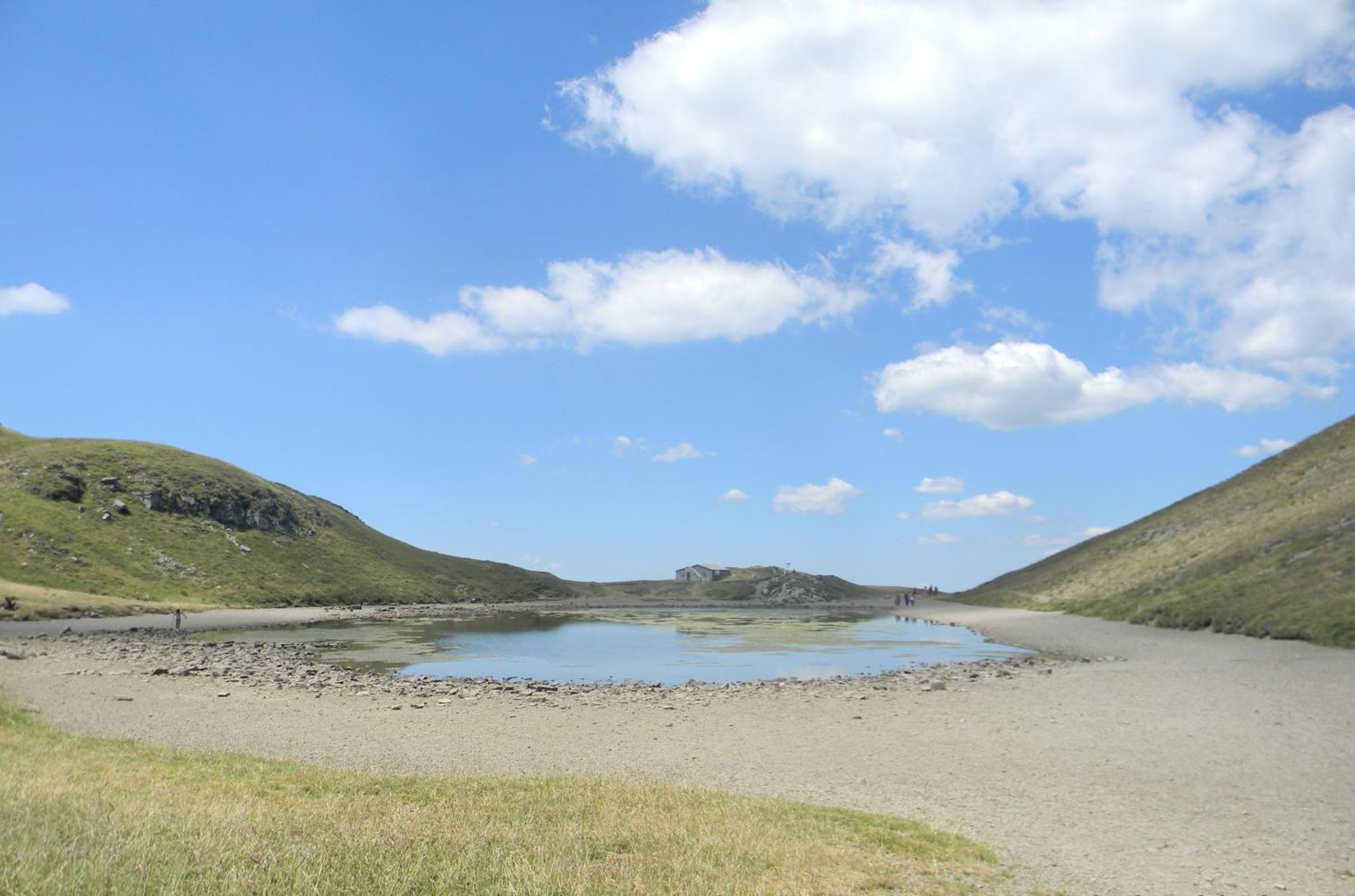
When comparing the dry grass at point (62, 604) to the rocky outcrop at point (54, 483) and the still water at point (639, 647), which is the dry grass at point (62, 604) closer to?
the still water at point (639, 647)

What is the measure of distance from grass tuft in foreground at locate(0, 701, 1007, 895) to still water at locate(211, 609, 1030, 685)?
86.9ft

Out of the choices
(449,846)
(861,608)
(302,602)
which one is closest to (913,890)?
(449,846)

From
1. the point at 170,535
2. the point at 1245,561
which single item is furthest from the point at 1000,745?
the point at 170,535

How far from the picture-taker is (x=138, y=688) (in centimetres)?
3141

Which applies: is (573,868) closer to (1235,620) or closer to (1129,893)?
(1129,893)

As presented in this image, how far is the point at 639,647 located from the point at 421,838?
185ft

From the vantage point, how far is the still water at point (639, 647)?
44875 millimetres

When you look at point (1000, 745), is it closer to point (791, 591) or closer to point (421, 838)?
point (421, 838)

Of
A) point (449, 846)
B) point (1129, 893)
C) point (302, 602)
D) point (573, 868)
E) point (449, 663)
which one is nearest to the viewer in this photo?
point (573, 868)

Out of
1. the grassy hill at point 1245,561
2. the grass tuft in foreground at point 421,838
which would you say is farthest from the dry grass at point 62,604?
the grassy hill at point 1245,561

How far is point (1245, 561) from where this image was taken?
59875mm

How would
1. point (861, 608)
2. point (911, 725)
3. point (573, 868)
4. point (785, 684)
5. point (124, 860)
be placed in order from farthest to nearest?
point (861, 608) → point (785, 684) → point (911, 725) → point (573, 868) → point (124, 860)

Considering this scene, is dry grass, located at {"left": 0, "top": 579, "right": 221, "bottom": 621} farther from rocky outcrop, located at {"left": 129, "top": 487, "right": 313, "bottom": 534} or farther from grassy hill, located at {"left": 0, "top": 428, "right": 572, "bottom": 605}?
rocky outcrop, located at {"left": 129, "top": 487, "right": 313, "bottom": 534}

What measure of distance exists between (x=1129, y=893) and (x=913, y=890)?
318 centimetres
